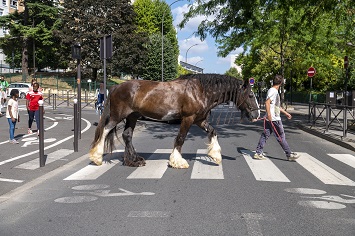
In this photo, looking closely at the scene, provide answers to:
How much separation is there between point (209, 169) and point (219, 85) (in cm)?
168

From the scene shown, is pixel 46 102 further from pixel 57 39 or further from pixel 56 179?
pixel 56 179

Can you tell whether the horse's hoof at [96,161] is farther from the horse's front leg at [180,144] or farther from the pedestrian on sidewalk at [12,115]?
the pedestrian on sidewalk at [12,115]

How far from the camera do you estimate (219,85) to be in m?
7.69

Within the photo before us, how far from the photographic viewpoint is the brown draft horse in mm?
7504

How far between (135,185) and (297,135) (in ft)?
32.0

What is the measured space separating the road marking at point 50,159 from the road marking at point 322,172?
5.50 metres

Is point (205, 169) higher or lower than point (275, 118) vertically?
lower

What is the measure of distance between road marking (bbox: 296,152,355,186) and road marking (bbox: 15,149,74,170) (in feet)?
18.0

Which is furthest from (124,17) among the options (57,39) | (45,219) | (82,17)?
(45,219)

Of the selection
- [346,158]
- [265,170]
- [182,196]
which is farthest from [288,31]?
[182,196]

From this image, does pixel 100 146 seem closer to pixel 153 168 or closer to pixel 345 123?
pixel 153 168

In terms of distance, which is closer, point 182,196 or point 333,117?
point 182,196

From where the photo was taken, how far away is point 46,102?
35.5 meters

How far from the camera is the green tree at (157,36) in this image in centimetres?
5869
